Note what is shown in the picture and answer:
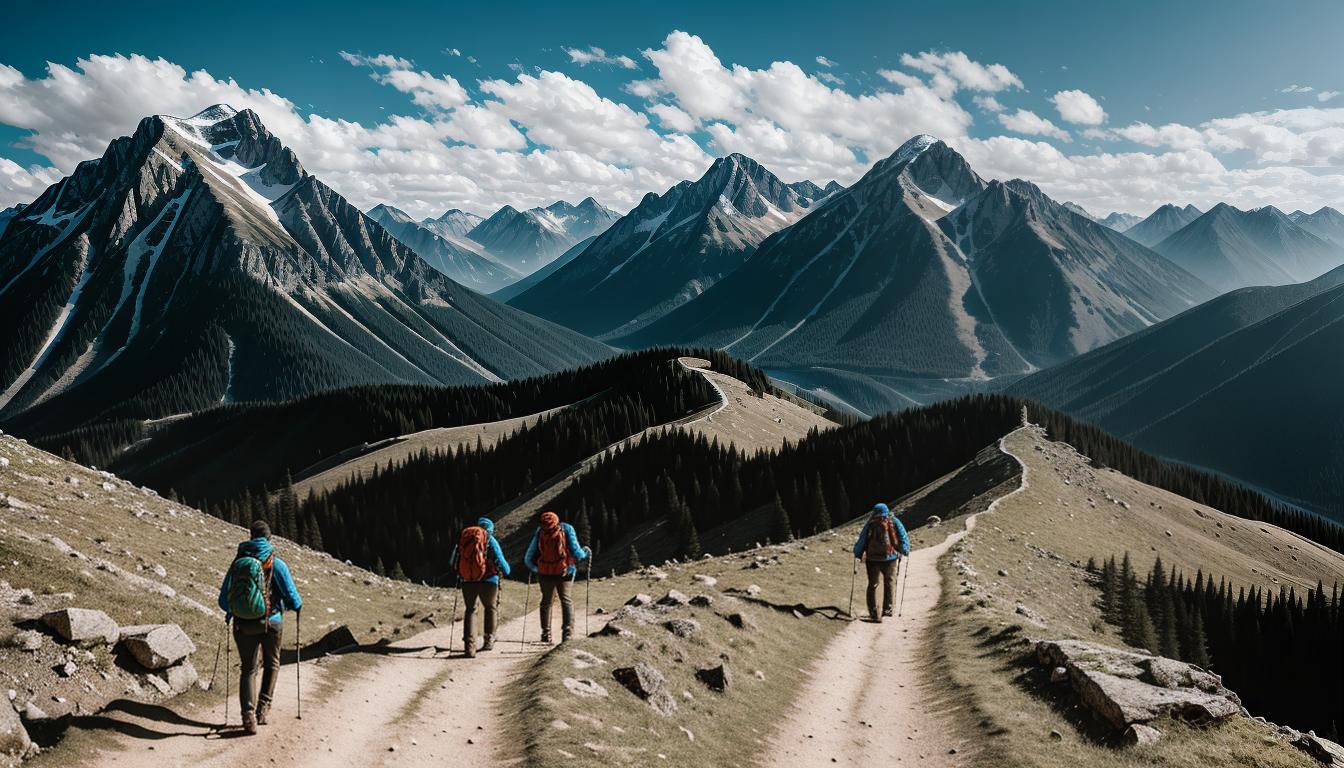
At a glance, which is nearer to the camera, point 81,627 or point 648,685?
point 81,627

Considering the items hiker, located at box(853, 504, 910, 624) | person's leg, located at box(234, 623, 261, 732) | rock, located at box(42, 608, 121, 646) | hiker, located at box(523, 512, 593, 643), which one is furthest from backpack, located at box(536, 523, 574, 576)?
hiker, located at box(853, 504, 910, 624)

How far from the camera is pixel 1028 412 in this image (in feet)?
455

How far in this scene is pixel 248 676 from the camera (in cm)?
1678

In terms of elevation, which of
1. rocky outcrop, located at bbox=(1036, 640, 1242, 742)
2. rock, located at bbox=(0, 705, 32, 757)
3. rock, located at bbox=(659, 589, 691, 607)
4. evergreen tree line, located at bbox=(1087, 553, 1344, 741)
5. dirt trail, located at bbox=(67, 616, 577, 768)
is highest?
rock, located at bbox=(0, 705, 32, 757)

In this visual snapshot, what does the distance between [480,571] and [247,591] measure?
8027 mm

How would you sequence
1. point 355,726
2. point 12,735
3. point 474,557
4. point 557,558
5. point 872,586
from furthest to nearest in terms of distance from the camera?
point 872,586 < point 557,558 < point 474,557 < point 355,726 < point 12,735

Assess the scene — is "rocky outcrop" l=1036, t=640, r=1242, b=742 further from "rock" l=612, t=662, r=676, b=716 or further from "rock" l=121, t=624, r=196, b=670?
"rock" l=121, t=624, r=196, b=670

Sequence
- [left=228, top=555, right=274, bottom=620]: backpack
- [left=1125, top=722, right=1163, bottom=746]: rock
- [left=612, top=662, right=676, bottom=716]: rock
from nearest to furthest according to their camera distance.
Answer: [left=228, top=555, right=274, bottom=620]: backpack
[left=1125, top=722, right=1163, bottom=746]: rock
[left=612, top=662, right=676, bottom=716]: rock

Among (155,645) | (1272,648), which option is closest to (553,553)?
(155,645)

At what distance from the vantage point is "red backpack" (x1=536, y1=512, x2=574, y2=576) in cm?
2522

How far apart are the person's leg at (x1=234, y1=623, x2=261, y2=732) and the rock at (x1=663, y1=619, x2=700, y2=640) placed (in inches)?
451

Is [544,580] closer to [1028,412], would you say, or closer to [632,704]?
[632,704]

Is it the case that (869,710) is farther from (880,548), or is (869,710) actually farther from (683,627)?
(880,548)

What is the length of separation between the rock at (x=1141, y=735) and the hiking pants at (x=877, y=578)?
1331 centimetres
